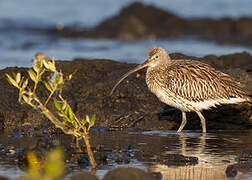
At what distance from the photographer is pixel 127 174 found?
7156 mm

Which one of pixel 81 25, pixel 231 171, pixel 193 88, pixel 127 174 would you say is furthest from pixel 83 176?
pixel 81 25

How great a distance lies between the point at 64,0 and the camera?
35531 millimetres

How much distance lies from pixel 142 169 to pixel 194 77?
3.72 m

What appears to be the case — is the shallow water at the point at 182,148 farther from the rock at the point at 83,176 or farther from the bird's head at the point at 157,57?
the bird's head at the point at 157,57

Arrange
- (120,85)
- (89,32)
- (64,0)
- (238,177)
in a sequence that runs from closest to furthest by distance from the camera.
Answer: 1. (238,177)
2. (120,85)
3. (89,32)
4. (64,0)

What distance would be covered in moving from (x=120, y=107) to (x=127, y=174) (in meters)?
4.67

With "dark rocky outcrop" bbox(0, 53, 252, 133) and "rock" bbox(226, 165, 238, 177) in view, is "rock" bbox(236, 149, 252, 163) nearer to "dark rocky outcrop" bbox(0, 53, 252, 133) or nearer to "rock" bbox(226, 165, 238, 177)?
"rock" bbox(226, 165, 238, 177)

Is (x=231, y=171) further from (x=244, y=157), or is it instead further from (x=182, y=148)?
(x=182, y=148)

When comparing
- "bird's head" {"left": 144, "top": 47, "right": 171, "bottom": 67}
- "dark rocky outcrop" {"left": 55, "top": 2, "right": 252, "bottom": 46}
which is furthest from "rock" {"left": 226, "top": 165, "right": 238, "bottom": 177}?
"dark rocky outcrop" {"left": 55, "top": 2, "right": 252, "bottom": 46}

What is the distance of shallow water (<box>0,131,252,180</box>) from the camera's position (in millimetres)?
7824

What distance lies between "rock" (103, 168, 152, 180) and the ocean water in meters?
11.1

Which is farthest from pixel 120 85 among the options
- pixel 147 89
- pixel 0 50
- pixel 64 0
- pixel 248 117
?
pixel 64 0

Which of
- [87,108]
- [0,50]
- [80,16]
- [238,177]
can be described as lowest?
[238,177]

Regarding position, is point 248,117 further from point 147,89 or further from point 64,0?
point 64,0
